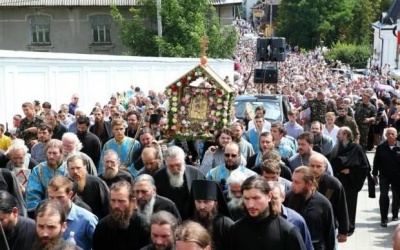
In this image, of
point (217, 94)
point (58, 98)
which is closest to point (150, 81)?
point (58, 98)

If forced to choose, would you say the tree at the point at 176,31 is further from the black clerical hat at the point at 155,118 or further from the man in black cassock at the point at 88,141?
the man in black cassock at the point at 88,141

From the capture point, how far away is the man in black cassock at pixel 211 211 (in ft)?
20.6

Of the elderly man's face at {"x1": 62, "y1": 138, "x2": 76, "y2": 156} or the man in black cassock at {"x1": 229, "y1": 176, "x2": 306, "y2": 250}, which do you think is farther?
the elderly man's face at {"x1": 62, "y1": 138, "x2": 76, "y2": 156}

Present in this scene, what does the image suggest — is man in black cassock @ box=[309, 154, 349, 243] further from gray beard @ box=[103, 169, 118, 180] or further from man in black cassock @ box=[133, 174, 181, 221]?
gray beard @ box=[103, 169, 118, 180]

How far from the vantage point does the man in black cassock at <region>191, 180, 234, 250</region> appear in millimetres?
6270

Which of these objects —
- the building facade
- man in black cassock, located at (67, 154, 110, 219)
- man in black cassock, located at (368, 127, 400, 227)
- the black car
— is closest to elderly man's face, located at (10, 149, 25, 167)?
man in black cassock, located at (67, 154, 110, 219)

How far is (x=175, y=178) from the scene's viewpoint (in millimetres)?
7977

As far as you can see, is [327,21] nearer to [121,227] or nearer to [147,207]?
[147,207]

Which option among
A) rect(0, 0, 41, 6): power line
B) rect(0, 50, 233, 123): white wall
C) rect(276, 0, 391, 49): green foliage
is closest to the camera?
rect(0, 50, 233, 123): white wall

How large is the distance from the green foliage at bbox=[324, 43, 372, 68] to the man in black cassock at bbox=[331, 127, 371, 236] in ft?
221

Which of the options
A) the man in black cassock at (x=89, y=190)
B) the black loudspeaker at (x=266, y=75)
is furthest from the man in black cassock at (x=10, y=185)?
the black loudspeaker at (x=266, y=75)

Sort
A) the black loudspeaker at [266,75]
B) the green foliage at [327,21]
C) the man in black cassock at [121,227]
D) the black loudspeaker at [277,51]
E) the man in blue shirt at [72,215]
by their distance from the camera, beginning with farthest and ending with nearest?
1. the green foliage at [327,21]
2. the black loudspeaker at [277,51]
3. the black loudspeaker at [266,75]
4. the man in blue shirt at [72,215]
5. the man in black cassock at [121,227]

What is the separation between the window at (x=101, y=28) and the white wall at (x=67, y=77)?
1476 cm

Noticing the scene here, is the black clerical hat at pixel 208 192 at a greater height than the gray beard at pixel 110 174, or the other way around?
the black clerical hat at pixel 208 192
